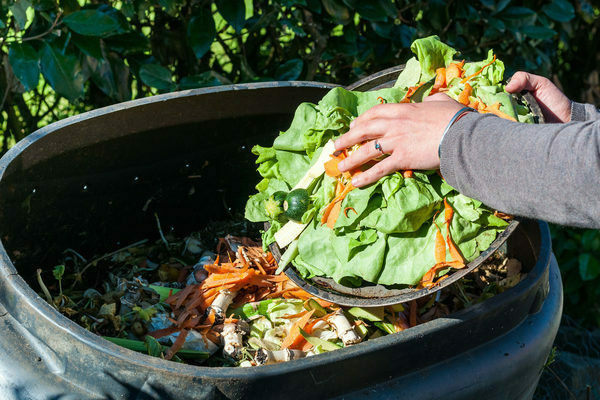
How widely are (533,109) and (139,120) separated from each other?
1268mm

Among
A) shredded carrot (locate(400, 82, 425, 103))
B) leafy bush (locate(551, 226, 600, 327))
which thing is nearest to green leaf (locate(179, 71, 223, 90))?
shredded carrot (locate(400, 82, 425, 103))

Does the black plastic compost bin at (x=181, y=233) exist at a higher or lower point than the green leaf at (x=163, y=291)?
higher

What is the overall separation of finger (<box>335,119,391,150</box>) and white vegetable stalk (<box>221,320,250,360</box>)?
70cm

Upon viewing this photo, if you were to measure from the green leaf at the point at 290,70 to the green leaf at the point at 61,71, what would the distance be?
962 millimetres

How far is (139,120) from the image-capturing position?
87.1 inches

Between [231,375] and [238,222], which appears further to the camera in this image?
[238,222]

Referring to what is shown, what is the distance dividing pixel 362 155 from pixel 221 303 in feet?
2.54

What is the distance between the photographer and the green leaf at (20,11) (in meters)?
2.38

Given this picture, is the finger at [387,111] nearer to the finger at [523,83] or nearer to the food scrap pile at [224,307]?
the finger at [523,83]

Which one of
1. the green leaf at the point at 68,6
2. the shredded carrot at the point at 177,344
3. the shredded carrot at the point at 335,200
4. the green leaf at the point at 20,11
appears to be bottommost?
the shredded carrot at the point at 177,344

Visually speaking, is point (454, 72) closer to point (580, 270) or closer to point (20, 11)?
point (20, 11)

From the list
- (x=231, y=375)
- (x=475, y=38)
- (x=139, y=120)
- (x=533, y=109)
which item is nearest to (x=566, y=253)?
(x=475, y=38)

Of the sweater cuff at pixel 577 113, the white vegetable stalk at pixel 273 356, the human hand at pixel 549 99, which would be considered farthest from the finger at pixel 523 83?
the white vegetable stalk at pixel 273 356

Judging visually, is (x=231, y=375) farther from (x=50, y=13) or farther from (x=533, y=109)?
(x=50, y=13)
